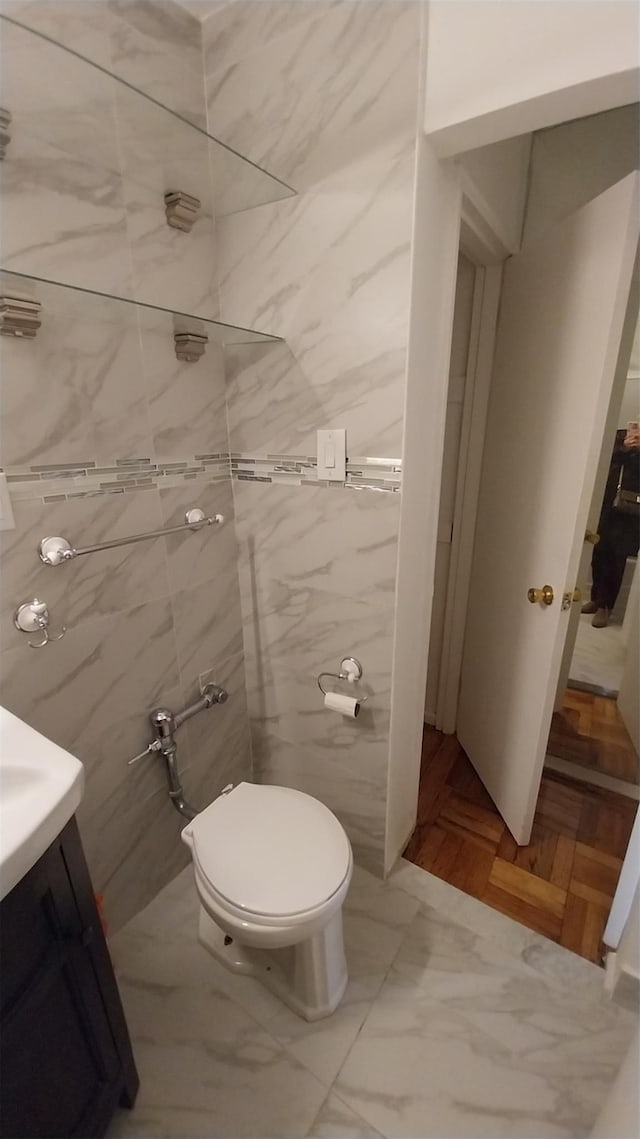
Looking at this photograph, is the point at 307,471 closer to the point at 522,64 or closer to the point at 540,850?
the point at 522,64

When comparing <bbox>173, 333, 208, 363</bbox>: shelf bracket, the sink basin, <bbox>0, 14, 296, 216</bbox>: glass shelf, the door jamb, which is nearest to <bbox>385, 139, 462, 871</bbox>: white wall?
the door jamb

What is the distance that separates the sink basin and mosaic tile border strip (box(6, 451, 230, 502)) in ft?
1.45

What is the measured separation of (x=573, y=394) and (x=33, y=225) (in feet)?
4.21

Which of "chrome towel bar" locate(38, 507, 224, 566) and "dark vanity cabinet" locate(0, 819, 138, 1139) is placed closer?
"dark vanity cabinet" locate(0, 819, 138, 1139)

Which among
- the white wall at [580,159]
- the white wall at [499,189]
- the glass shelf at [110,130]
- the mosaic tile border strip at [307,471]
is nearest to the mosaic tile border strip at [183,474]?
the mosaic tile border strip at [307,471]

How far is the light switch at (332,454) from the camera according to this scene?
1131 mm

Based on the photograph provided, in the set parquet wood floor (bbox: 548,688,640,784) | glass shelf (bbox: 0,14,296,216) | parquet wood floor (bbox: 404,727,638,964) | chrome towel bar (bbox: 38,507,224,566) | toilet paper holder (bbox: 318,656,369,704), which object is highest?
glass shelf (bbox: 0,14,296,216)

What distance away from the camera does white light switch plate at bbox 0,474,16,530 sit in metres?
0.85

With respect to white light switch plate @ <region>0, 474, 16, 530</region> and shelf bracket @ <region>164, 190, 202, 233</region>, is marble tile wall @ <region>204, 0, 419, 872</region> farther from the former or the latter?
white light switch plate @ <region>0, 474, 16, 530</region>

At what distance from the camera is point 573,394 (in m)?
1.17

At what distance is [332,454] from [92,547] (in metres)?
0.61

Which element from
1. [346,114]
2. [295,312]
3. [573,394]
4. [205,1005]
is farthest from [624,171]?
[205,1005]

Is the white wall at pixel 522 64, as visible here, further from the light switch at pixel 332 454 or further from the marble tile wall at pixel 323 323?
the light switch at pixel 332 454

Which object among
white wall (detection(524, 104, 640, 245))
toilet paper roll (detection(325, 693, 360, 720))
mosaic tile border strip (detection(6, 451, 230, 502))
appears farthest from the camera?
white wall (detection(524, 104, 640, 245))
